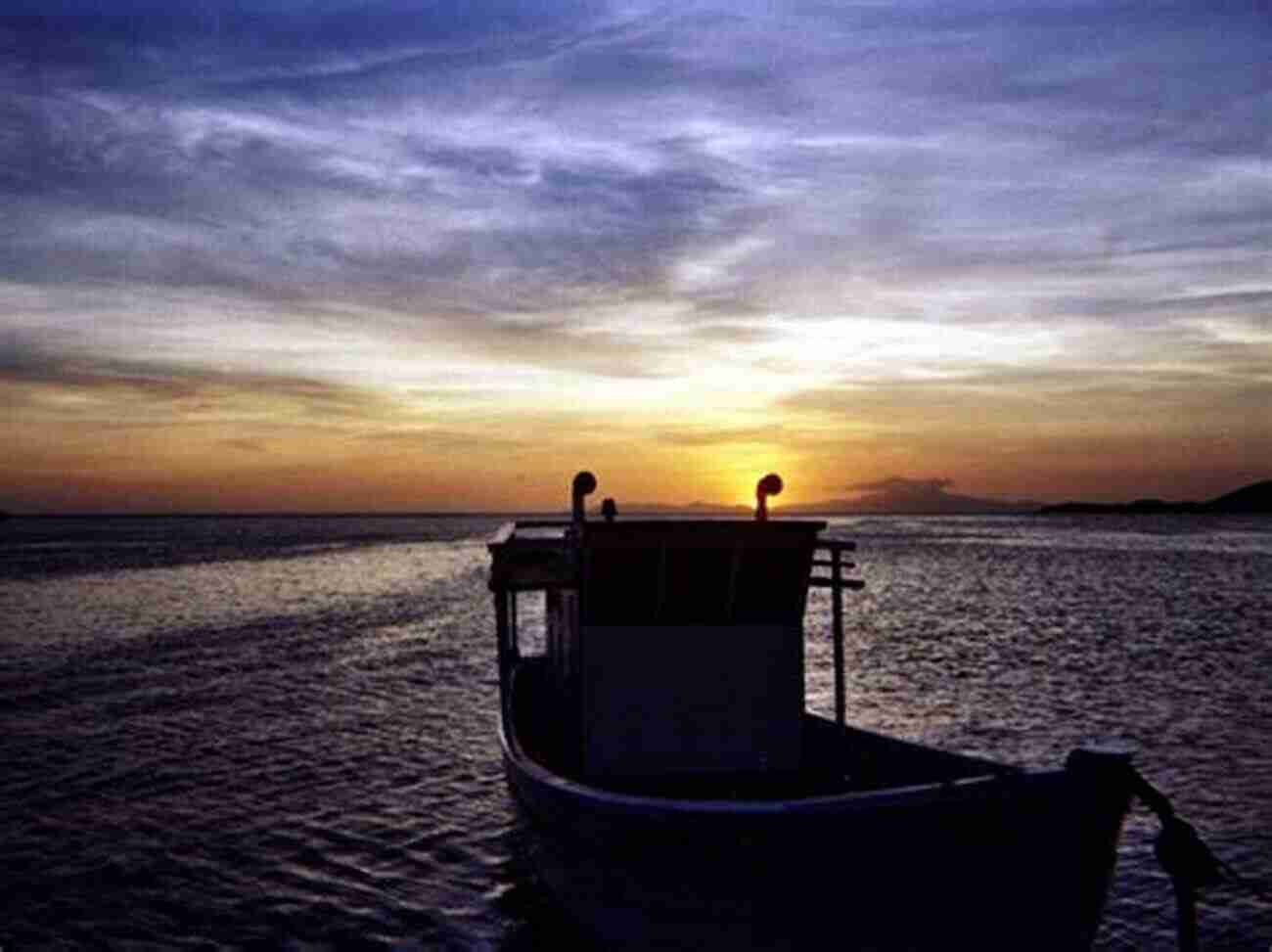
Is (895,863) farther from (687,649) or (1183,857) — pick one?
(687,649)

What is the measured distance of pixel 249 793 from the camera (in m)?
21.4

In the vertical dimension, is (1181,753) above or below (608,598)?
below

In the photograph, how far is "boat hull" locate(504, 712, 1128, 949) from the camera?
10.8 metres

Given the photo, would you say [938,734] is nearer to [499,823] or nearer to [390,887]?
[499,823]

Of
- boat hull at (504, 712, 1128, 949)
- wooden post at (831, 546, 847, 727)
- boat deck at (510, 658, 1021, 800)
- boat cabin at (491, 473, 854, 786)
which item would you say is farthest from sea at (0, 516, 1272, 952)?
wooden post at (831, 546, 847, 727)

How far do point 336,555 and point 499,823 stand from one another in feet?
341

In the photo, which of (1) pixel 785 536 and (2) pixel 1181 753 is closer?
(1) pixel 785 536

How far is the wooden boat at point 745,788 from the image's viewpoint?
35.8 ft

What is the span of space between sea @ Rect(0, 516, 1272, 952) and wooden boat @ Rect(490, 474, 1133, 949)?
1.43ft

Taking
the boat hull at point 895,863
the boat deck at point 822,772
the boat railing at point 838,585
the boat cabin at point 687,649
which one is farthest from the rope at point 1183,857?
the boat cabin at point 687,649

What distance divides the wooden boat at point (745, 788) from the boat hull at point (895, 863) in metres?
0.02

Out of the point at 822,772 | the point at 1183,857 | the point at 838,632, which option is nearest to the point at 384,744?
the point at 822,772

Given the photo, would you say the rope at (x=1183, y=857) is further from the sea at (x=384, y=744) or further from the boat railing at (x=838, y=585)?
the boat railing at (x=838, y=585)

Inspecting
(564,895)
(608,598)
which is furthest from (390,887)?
(608,598)
